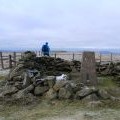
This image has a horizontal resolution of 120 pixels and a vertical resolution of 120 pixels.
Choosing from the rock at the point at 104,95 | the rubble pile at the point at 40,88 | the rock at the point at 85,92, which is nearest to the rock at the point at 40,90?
the rubble pile at the point at 40,88

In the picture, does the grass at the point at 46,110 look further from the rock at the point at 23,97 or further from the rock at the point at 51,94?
the rock at the point at 23,97

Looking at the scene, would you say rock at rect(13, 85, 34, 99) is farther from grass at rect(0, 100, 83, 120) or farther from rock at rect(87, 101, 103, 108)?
rock at rect(87, 101, 103, 108)

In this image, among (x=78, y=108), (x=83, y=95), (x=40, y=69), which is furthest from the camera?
(x=40, y=69)

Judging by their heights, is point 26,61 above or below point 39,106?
above

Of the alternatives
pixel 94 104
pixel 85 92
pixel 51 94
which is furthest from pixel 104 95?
pixel 51 94

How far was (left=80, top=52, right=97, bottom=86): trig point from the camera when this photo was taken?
641 inches

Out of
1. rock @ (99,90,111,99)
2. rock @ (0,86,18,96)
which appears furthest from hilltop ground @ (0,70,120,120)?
rock @ (0,86,18,96)

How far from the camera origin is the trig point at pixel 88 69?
641 inches

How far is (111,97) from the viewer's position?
14375 mm

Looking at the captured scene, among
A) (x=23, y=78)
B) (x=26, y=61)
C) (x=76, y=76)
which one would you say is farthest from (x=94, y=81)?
(x=26, y=61)

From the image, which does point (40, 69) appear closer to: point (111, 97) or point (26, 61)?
point (26, 61)

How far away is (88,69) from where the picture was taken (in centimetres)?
1638

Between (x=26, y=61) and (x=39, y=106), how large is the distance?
229 inches

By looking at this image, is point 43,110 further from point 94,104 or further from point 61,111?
point 94,104
